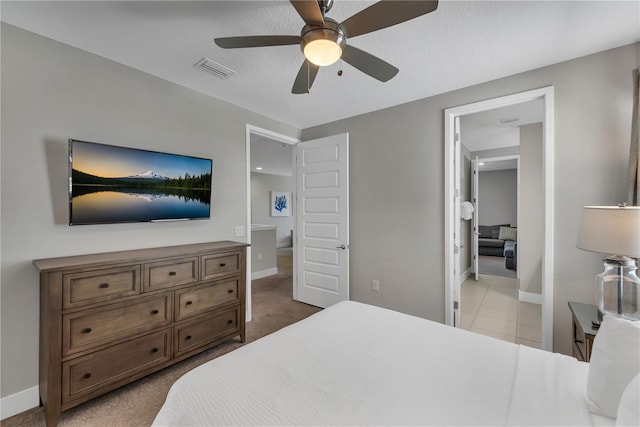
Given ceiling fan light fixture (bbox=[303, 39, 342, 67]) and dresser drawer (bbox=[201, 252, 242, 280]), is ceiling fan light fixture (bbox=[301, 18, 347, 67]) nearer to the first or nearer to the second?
ceiling fan light fixture (bbox=[303, 39, 342, 67])

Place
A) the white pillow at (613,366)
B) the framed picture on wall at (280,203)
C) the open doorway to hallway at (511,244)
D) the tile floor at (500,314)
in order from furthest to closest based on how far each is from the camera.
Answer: the framed picture on wall at (280,203)
the open doorway to hallway at (511,244)
the tile floor at (500,314)
the white pillow at (613,366)

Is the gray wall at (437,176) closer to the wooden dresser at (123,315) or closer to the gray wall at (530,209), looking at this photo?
the wooden dresser at (123,315)

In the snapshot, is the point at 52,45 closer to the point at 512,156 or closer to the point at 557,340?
the point at 557,340

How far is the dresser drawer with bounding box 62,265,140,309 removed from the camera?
1698 mm

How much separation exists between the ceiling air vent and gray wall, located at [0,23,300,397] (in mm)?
520

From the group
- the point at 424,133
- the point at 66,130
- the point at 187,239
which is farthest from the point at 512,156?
the point at 66,130

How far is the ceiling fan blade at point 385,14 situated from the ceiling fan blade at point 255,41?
30cm

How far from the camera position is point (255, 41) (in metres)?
1.48

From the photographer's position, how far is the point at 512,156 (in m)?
5.09

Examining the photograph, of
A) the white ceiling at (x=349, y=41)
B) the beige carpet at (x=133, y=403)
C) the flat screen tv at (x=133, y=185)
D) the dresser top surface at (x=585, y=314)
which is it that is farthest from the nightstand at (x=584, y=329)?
the flat screen tv at (x=133, y=185)

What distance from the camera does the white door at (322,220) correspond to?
3451mm

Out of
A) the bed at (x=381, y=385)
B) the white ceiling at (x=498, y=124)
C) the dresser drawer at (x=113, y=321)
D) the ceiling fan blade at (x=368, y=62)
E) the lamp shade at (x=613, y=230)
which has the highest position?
the white ceiling at (x=498, y=124)

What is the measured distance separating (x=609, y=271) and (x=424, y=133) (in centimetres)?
190

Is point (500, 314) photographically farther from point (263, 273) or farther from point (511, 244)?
point (263, 273)
